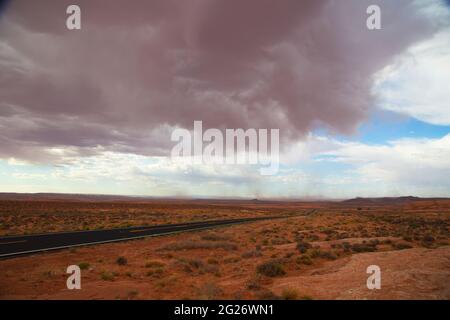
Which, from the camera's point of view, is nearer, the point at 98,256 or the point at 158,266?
the point at 158,266

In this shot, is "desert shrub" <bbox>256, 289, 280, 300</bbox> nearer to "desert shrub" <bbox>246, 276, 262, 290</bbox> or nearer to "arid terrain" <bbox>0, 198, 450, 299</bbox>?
"arid terrain" <bbox>0, 198, 450, 299</bbox>

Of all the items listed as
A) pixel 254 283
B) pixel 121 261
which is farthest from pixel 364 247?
pixel 121 261

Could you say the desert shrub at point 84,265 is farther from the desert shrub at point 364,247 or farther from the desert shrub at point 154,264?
the desert shrub at point 364,247

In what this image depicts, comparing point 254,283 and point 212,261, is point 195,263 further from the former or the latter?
point 254,283

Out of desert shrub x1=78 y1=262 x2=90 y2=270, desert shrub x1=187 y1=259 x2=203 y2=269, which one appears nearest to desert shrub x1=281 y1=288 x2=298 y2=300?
desert shrub x1=187 y1=259 x2=203 y2=269

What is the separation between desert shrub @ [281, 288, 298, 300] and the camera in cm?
1022

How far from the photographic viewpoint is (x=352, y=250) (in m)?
21.0
